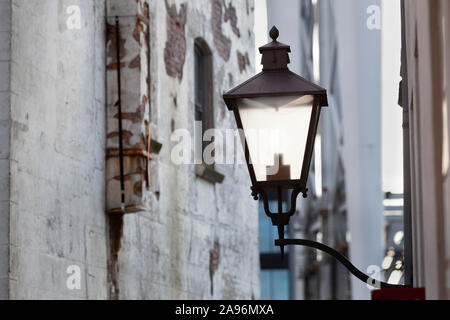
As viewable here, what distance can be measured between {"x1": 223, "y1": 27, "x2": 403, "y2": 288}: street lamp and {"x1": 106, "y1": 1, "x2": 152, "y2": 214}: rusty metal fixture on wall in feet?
22.1

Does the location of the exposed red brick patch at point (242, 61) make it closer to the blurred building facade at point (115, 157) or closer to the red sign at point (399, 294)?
the blurred building facade at point (115, 157)

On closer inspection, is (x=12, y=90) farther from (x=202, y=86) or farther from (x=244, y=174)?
(x=244, y=174)

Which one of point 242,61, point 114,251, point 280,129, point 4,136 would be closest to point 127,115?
point 114,251

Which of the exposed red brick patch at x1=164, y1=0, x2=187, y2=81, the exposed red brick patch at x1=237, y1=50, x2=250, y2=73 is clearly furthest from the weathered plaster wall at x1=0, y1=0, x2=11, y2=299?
the exposed red brick patch at x1=237, y1=50, x2=250, y2=73

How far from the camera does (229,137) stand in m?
18.6

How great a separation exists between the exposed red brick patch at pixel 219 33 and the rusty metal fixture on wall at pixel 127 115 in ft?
15.1

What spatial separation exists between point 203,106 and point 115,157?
15.4 feet

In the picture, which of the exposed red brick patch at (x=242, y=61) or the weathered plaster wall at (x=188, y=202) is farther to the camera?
the exposed red brick patch at (x=242, y=61)

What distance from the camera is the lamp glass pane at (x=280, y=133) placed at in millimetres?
6723

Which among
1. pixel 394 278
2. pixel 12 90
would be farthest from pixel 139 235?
pixel 394 278

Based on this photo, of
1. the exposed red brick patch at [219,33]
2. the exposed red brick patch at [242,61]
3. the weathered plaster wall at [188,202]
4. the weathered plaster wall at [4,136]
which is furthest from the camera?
the exposed red brick patch at [242,61]

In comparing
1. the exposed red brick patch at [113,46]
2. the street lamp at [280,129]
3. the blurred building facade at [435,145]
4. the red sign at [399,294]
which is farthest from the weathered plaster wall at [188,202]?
the red sign at [399,294]

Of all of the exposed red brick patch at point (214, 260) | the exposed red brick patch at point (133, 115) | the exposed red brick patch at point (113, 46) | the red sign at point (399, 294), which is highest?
the exposed red brick patch at point (113, 46)

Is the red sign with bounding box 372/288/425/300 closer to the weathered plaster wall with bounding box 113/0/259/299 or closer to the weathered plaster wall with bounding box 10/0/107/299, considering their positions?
the weathered plaster wall with bounding box 10/0/107/299
